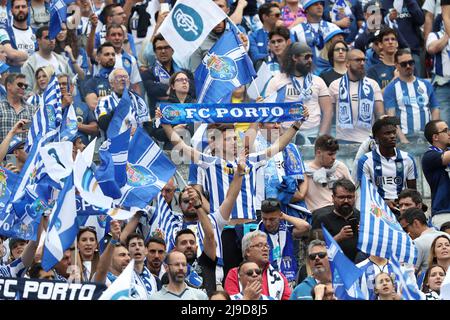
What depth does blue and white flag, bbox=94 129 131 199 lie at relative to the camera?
16.2 metres

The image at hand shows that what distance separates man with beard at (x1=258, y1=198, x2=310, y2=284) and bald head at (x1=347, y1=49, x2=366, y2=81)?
331 centimetres

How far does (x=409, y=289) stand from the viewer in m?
14.8

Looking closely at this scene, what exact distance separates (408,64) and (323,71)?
1249mm

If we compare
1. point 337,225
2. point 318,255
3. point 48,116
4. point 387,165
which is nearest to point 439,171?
point 387,165

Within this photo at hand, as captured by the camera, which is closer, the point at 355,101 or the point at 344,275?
the point at 344,275

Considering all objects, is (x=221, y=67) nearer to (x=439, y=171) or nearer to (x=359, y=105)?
(x=439, y=171)

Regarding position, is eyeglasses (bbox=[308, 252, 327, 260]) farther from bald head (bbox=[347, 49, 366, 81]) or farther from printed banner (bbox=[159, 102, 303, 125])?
bald head (bbox=[347, 49, 366, 81])

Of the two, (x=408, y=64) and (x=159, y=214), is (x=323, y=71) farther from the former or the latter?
(x=159, y=214)

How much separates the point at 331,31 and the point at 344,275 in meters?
7.86

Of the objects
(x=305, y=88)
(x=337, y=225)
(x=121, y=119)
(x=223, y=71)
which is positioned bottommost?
(x=337, y=225)

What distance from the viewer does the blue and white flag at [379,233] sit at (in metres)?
16.1

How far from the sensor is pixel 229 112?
17750 mm

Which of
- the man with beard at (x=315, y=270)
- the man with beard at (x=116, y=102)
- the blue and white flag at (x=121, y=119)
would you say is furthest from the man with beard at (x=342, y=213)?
the man with beard at (x=116, y=102)

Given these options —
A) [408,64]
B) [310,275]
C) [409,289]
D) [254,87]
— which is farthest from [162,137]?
[409,289]
